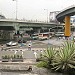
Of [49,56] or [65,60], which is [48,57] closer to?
[49,56]

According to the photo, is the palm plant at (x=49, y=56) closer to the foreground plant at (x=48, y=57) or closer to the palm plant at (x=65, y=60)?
the foreground plant at (x=48, y=57)

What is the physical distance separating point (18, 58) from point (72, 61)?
1461 cm

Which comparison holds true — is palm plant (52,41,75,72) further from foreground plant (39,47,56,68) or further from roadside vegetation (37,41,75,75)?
foreground plant (39,47,56,68)

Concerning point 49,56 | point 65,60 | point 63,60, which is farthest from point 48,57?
point 65,60

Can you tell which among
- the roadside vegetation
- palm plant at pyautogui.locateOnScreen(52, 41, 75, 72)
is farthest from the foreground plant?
palm plant at pyautogui.locateOnScreen(52, 41, 75, 72)

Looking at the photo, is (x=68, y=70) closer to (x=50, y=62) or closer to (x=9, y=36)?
(x=50, y=62)

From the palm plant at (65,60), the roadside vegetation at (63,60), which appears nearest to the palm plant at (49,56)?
the roadside vegetation at (63,60)

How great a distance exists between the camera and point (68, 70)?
19203 millimetres

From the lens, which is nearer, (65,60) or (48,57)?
(65,60)

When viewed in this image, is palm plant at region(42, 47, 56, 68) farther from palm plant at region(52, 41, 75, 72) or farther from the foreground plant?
palm plant at region(52, 41, 75, 72)

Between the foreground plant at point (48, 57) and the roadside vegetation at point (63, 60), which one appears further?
the foreground plant at point (48, 57)

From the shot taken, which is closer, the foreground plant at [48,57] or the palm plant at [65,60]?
the palm plant at [65,60]

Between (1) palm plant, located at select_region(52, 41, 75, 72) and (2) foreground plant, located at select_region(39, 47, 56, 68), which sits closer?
(1) palm plant, located at select_region(52, 41, 75, 72)

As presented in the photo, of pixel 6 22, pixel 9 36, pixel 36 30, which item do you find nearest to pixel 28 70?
pixel 6 22
